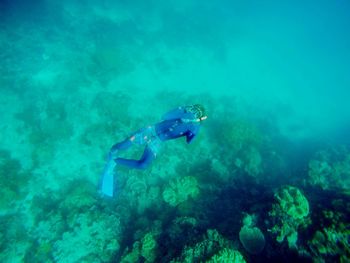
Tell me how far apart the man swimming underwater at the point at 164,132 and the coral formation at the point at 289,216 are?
2.87 meters

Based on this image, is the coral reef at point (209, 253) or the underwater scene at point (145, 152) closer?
the coral reef at point (209, 253)

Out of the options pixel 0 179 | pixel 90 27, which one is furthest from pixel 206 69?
pixel 0 179

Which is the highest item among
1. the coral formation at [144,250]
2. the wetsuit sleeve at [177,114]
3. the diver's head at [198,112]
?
the diver's head at [198,112]

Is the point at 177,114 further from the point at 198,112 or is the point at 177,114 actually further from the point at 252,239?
the point at 252,239

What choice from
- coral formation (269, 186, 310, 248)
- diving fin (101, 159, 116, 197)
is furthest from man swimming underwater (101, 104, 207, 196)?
coral formation (269, 186, 310, 248)

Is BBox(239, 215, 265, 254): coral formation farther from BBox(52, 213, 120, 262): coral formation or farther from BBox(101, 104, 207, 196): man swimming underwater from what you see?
BBox(52, 213, 120, 262): coral formation

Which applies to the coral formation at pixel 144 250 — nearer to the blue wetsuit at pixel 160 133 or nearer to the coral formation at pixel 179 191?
the coral formation at pixel 179 191

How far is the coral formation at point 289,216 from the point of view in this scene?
6121 millimetres

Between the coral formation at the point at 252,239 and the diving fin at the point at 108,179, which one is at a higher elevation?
the coral formation at the point at 252,239

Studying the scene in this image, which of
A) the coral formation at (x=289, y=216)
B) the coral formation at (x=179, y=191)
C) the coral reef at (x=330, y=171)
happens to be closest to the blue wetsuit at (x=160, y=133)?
the coral formation at (x=179, y=191)

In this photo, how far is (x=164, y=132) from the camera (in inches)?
290

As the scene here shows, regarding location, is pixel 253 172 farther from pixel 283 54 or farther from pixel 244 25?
pixel 283 54

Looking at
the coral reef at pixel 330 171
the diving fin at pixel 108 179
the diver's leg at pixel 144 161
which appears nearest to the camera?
the diver's leg at pixel 144 161

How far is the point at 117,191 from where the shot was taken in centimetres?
1000
